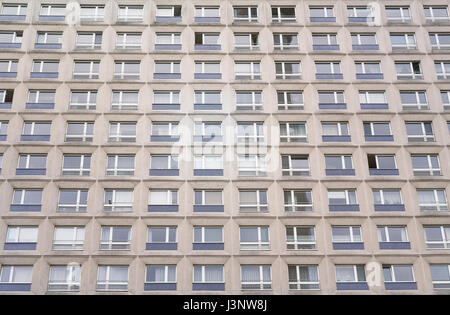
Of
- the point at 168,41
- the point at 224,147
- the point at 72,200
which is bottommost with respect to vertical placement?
the point at 72,200

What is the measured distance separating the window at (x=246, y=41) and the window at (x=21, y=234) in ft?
63.0

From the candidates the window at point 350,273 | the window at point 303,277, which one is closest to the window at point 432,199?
the window at point 350,273

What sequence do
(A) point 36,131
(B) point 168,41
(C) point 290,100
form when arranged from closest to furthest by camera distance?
(A) point 36,131
(C) point 290,100
(B) point 168,41

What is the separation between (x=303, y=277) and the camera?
33.2m

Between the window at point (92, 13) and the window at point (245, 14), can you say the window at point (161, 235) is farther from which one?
the window at point (245, 14)

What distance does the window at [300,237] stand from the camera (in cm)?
3403

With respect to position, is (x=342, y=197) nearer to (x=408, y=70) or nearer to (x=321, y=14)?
(x=408, y=70)

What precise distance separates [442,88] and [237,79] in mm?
14587

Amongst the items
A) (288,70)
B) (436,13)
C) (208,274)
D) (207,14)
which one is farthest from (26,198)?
(436,13)

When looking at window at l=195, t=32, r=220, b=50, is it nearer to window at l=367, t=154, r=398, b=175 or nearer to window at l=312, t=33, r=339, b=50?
window at l=312, t=33, r=339, b=50

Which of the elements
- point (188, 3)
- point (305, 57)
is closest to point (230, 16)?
point (188, 3)

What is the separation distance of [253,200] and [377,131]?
396 inches

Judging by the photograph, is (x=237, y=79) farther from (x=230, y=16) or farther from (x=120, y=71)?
(x=120, y=71)

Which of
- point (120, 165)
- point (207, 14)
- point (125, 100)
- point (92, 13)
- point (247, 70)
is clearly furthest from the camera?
point (207, 14)
